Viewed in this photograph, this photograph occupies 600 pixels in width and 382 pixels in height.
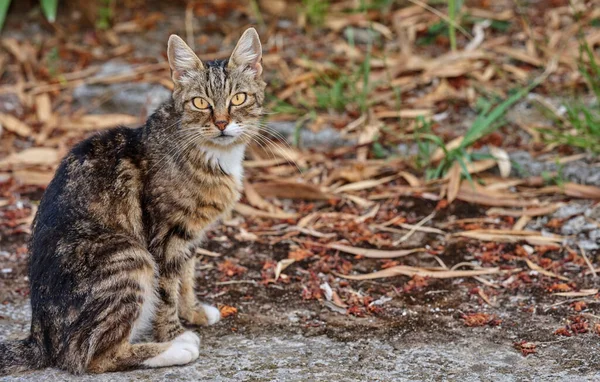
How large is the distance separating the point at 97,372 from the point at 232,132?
4.51 ft

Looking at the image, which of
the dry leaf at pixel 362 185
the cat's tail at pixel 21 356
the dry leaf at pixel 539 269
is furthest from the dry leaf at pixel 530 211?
the cat's tail at pixel 21 356

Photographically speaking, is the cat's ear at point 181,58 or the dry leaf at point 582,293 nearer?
the cat's ear at point 181,58

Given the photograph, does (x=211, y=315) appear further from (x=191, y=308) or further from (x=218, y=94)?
(x=218, y=94)

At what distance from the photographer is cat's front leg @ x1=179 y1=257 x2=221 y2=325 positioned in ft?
14.9

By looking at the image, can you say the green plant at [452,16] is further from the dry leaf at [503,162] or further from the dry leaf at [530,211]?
the dry leaf at [530,211]

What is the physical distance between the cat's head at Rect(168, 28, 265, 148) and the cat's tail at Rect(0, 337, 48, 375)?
1.34m

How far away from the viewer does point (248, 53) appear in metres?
4.62

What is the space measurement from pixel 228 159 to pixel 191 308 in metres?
0.83

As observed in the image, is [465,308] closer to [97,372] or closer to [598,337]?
[598,337]

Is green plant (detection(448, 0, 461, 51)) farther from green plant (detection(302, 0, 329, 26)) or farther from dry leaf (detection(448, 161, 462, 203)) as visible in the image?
green plant (detection(302, 0, 329, 26))

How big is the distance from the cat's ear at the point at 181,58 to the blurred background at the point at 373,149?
644 mm

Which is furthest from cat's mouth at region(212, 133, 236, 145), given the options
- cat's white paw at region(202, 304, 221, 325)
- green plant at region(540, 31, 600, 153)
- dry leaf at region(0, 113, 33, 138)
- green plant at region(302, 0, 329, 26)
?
green plant at region(302, 0, 329, 26)

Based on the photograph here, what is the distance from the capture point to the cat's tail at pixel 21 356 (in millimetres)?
3963

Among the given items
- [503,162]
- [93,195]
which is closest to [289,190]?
[503,162]
